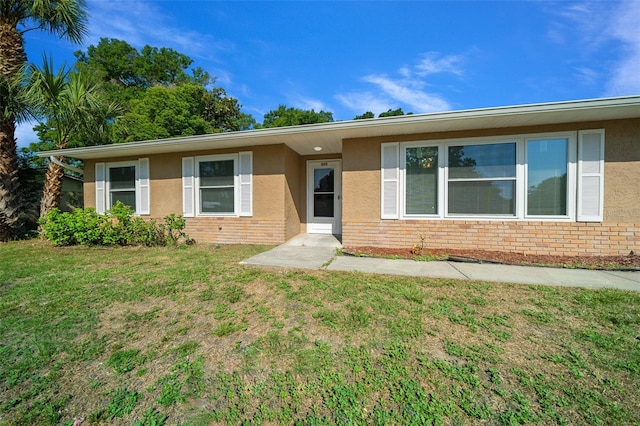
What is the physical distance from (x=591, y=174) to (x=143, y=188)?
10868 millimetres

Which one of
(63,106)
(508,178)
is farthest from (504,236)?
(63,106)

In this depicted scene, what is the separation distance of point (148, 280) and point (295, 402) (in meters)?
3.33

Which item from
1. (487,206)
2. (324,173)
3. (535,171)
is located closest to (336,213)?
(324,173)

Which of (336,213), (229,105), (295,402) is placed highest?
(229,105)

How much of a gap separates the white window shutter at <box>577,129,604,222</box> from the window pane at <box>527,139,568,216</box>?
236 millimetres

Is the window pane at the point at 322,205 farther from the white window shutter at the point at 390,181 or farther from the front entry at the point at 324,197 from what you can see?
the white window shutter at the point at 390,181

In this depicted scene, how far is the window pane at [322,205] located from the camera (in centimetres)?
788

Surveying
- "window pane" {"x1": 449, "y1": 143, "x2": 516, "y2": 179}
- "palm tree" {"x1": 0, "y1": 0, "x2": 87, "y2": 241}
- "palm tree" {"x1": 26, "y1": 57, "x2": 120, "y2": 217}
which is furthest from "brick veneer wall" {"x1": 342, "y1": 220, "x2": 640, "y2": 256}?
"palm tree" {"x1": 0, "y1": 0, "x2": 87, "y2": 241}

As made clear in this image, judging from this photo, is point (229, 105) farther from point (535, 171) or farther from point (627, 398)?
point (627, 398)

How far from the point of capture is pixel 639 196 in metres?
4.75

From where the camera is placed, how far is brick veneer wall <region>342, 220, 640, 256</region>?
4.89m

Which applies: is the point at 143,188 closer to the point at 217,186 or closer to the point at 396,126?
the point at 217,186

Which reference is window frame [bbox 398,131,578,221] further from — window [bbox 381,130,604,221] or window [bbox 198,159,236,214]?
window [bbox 198,159,236,214]

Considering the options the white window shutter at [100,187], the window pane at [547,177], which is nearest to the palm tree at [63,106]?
the white window shutter at [100,187]
